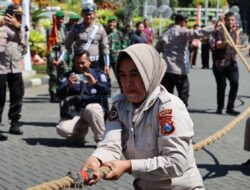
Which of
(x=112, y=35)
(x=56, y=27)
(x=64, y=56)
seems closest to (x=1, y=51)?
(x=64, y=56)

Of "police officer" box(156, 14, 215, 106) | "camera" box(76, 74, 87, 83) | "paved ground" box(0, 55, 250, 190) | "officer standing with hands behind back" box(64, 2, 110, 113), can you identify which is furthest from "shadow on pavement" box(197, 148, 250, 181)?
"police officer" box(156, 14, 215, 106)

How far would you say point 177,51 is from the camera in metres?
10.9

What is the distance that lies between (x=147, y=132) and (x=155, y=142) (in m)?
0.06

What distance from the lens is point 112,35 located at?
14414 millimetres

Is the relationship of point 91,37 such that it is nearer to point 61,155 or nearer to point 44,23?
point 61,155

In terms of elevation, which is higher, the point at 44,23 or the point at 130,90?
the point at 130,90

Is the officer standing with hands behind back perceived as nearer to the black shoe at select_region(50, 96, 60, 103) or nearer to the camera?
the camera

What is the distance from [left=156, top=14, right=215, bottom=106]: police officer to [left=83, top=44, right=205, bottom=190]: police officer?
23.8 feet

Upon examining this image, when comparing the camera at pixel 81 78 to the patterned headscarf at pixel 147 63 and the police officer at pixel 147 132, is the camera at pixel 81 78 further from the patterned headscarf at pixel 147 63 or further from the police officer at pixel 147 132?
the patterned headscarf at pixel 147 63

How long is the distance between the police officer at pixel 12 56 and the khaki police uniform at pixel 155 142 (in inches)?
235

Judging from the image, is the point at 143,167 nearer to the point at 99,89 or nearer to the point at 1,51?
the point at 99,89

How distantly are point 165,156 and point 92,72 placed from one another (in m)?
5.44

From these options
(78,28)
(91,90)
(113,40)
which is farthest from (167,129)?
(113,40)

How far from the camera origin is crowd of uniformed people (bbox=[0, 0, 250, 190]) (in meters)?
3.21
